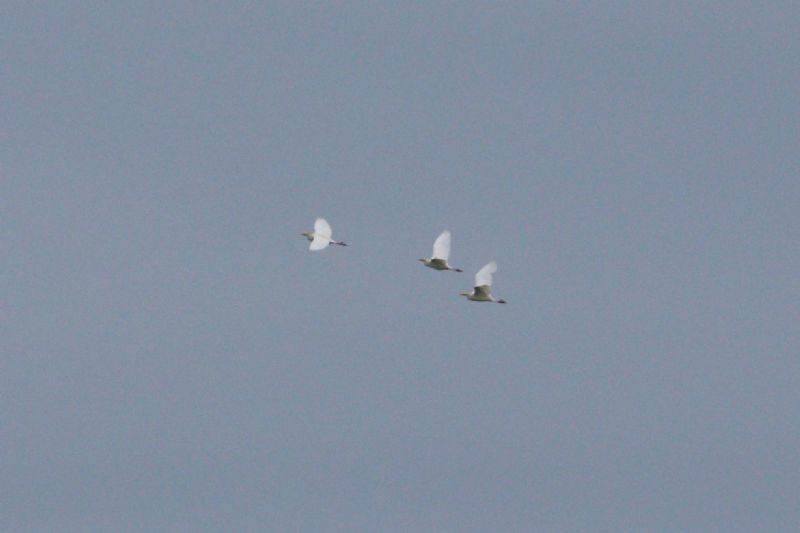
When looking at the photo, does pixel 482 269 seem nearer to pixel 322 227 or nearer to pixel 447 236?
pixel 447 236

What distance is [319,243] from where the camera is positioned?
167125 mm

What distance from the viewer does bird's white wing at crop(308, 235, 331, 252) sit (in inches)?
6540

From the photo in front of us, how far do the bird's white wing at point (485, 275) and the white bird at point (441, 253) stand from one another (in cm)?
200

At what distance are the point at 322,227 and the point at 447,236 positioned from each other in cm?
1099

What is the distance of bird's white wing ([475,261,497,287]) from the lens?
161 m

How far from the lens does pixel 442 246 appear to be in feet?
533

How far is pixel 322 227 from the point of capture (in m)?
169

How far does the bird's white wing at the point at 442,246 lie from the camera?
162 meters

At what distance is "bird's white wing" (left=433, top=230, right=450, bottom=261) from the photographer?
532ft

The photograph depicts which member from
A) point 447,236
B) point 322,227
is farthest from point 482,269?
point 322,227

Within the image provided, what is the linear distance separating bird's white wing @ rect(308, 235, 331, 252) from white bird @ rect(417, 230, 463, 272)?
317 inches

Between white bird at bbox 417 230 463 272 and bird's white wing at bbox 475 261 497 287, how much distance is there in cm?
200

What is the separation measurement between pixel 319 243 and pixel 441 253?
9.40 meters

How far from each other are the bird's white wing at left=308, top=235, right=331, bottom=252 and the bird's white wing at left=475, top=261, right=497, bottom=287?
1153 cm
